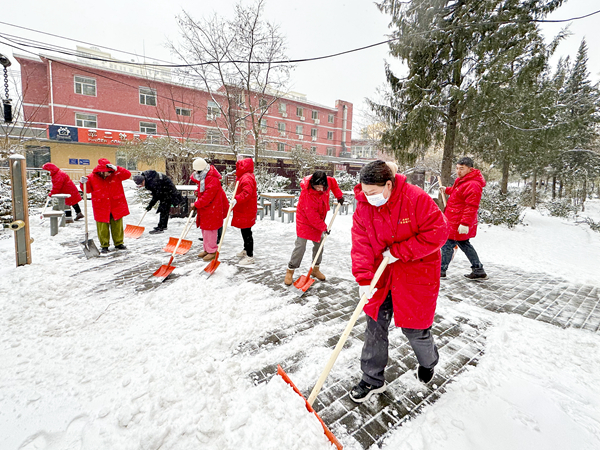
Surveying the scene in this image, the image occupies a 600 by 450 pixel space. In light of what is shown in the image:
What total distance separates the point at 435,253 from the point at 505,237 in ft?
27.8

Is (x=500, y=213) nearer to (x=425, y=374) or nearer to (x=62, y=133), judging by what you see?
(x=425, y=374)

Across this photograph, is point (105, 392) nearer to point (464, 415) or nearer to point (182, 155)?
point (464, 415)

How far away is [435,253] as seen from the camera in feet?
6.34

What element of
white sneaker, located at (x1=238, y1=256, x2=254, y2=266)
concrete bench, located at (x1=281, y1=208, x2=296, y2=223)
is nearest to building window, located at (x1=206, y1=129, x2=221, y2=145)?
concrete bench, located at (x1=281, y1=208, x2=296, y2=223)

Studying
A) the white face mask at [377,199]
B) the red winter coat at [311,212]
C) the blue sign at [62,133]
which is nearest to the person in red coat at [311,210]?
the red winter coat at [311,212]

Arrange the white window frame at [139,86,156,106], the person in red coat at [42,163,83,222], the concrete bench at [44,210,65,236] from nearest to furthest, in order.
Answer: the concrete bench at [44,210,65,236] < the person in red coat at [42,163,83,222] < the white window frame at [139,86,156,106]

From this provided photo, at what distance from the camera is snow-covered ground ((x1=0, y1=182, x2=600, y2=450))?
177cm

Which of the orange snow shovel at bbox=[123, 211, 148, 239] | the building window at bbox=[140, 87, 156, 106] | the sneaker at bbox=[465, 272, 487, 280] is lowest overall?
the sneaker at bbox=[465, 272, 487, 280]

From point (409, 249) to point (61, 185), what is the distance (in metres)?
10.1

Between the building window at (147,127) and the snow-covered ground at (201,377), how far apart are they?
23647mm

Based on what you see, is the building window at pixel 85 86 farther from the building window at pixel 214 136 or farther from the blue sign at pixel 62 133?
the building window at pixel 214 136

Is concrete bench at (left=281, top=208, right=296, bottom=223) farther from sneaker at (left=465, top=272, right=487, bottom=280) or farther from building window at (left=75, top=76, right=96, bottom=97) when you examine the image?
building window at (left=75, top=76, right=96, bottom=97)

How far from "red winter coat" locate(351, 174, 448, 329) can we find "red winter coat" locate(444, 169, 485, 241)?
2799 mm

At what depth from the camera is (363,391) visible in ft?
6.82
